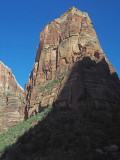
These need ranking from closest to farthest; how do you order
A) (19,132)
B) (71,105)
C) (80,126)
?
(80,126) → (71,105) → (19,132)

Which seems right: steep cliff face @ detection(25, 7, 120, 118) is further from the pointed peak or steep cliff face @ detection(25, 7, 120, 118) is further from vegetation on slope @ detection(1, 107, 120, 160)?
vegetation on slope @ detection(1, 107, 120, 160)

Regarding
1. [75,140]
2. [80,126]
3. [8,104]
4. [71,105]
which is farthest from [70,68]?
[8,104]

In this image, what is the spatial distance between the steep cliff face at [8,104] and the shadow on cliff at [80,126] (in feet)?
83.3

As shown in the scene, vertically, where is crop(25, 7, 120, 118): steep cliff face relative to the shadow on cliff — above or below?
above

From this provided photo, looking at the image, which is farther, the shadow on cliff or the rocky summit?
the rocky summit

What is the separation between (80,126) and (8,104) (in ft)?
132

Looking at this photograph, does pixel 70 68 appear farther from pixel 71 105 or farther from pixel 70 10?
pixel 70 10

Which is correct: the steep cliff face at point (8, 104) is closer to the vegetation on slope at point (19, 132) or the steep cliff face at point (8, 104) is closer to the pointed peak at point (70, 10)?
the vegetation on slope at point (19, 132)

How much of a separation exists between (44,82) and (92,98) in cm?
2515

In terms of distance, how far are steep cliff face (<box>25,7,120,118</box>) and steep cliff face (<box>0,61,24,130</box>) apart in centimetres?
498

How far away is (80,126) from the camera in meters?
21.1

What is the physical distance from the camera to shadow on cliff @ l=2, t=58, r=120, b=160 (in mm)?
14766

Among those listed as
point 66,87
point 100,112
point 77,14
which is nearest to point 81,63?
point 66,87

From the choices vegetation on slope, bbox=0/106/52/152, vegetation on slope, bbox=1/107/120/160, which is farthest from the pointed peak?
vegetation on slope, bbox=1/107/120/160
